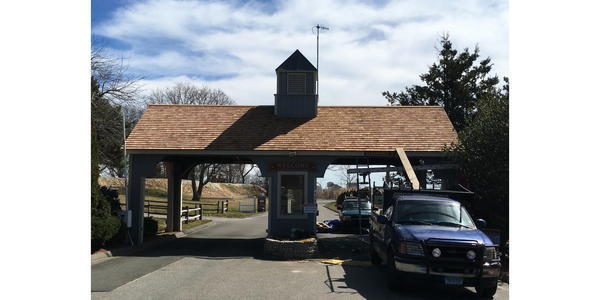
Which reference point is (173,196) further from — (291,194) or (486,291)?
(486,291)

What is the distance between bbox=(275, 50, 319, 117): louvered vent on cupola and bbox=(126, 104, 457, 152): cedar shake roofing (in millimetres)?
366

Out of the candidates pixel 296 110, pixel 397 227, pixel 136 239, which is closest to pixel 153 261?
pixel 136 239

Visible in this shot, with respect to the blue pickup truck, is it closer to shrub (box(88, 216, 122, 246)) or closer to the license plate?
the license plate

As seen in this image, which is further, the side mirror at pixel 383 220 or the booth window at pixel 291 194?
the booth window at pixel 291 194

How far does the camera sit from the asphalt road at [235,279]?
29.2 feet

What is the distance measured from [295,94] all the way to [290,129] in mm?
1893

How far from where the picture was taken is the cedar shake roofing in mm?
16828

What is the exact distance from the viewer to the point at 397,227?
32.0 feet

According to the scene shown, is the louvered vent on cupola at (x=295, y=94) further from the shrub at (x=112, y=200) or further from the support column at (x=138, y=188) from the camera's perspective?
the shrub at (x=112, y=200)

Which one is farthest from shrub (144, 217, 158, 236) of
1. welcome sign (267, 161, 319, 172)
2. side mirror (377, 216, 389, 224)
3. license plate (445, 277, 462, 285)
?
license plate (445, 277, 462, 285)

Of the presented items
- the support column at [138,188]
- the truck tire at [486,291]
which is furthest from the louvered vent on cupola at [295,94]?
the truck tire at [486,291]

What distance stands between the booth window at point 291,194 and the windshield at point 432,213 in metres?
6.48

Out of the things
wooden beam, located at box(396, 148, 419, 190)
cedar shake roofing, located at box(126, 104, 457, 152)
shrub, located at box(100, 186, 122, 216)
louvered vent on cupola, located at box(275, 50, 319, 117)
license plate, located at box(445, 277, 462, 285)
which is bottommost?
license plate, located at box(445, 277, 462, 285)
